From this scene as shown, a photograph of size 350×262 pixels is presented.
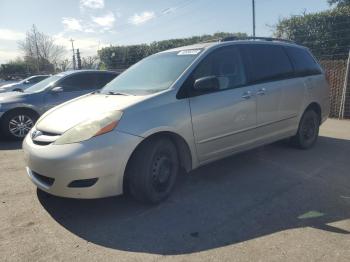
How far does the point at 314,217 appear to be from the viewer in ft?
11.5

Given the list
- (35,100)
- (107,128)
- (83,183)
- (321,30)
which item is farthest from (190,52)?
(321,30)

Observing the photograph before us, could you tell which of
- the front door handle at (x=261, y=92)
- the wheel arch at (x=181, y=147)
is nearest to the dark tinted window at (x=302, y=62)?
the front door handle at (x=261, y=92)

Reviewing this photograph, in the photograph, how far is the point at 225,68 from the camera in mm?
4629

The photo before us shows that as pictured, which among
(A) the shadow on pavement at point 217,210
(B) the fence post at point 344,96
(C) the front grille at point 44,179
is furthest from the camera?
(B) the fence post at point 344,96

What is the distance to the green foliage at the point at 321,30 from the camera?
38.8 ft

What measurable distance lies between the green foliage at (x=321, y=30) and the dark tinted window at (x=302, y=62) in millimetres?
5922

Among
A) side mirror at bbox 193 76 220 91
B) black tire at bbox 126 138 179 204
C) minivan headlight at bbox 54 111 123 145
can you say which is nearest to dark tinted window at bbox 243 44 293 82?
side mirror at bbox 193 76 220 91

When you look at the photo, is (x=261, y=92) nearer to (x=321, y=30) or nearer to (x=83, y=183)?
(x=83, y=183)

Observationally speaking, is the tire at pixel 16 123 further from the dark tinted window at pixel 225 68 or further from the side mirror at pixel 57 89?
the dark tinted window at pixel 225 68

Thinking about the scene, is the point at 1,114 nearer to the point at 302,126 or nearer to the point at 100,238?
the point at 100,238

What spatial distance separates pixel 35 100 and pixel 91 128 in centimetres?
491

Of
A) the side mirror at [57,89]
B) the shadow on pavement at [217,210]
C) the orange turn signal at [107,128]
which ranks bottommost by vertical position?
the shadow on pavement at [217,210]

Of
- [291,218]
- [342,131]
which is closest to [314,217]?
[291,218]

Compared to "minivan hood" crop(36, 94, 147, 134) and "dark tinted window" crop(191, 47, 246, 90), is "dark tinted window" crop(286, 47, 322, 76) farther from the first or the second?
"minivan hood" crop(36, 94, 147, 134)
